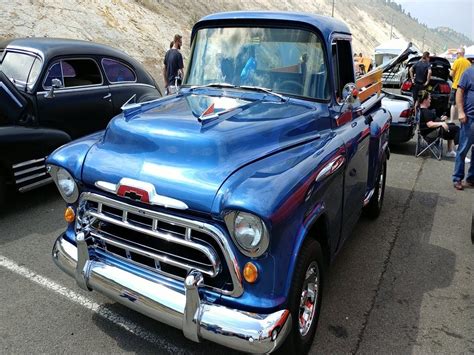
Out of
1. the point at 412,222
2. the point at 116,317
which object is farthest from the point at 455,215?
the point at 116,317

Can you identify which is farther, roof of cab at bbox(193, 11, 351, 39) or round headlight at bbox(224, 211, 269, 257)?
roof of cab at bbox(193, 11, 351, 39)

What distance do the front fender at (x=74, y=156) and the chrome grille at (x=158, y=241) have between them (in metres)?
0.19

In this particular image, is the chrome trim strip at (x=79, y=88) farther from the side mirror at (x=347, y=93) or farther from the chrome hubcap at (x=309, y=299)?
the chrome hubcap at (x=309, y=299)

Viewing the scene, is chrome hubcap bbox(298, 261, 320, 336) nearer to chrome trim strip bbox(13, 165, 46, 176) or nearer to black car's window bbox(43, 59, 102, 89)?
chrome trim strip bbox(13, 165, 46, 176)

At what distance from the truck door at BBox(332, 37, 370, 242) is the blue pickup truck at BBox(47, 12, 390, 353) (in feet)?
0.07

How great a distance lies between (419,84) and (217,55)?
831 cm

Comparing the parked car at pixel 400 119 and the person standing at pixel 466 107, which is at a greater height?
the person standing at pixel 466 107

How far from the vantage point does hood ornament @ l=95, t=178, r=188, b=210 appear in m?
2.36

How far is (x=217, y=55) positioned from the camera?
3.82 metres

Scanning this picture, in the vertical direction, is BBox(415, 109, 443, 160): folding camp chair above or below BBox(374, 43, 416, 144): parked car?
below

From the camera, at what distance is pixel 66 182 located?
2.89 m

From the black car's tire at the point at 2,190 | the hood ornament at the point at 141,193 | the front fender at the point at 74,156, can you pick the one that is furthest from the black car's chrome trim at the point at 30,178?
the hood ornament at the point at 141,193

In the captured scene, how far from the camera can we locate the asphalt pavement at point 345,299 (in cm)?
294

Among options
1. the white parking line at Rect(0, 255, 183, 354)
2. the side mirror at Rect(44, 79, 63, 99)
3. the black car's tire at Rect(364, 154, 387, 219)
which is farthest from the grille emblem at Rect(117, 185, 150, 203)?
the side mirror at Rect(44, 79, 63, 99)
